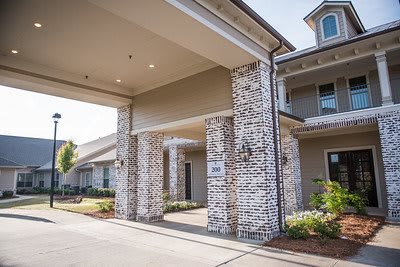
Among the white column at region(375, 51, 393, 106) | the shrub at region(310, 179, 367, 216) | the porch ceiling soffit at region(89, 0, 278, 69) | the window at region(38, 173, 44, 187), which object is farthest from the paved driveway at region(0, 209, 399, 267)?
the window at region(38, 173, 44, 187)

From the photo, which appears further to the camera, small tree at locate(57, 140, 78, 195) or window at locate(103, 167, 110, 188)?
window at locate(103, 167, 110, 188)

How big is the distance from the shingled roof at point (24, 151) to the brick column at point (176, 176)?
19.2 m

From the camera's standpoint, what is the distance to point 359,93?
40.2 feet

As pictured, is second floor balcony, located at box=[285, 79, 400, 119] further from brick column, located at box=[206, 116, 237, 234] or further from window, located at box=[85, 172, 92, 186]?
window, located at box=[85, 172, 92, 186]

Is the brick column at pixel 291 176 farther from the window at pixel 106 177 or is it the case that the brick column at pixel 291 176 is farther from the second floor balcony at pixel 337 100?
the window at pixel 106 177

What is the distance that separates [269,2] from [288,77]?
707 cm

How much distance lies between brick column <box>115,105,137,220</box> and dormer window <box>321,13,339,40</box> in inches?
395

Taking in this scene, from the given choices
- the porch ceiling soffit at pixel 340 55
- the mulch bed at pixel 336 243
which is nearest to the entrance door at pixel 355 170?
the porch ceiling soffit at pixel 340 55

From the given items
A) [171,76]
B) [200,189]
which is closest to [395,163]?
[171,76]

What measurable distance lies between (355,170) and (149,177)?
9.47 meters

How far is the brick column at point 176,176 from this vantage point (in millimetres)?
17188

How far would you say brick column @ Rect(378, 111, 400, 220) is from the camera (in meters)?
9.52

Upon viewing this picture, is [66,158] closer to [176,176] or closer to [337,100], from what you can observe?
[176,176]

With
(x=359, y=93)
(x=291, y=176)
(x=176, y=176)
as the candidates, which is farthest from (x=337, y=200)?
(x=176, y=176)
